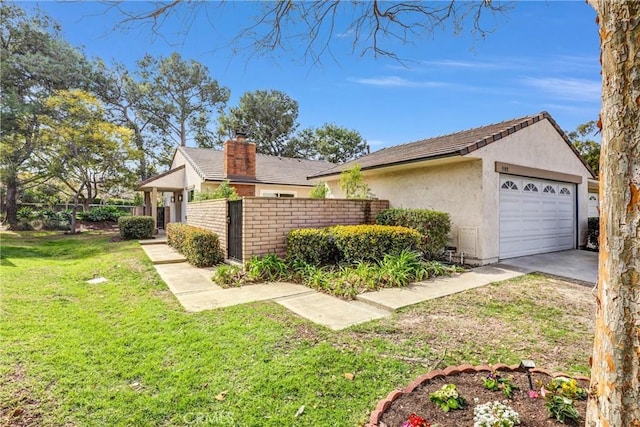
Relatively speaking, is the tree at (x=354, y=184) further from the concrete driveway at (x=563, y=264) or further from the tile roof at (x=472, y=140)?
the concrete driveway at (x=563, y=264)

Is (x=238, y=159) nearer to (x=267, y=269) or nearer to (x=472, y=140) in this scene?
(x=267, y=269)

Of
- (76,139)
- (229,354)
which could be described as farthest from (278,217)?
(76,139)

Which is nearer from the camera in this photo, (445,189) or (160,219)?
(445,189)

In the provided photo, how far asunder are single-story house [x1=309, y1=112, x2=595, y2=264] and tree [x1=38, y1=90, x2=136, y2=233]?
18.4 m

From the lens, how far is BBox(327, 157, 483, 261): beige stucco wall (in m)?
9.30

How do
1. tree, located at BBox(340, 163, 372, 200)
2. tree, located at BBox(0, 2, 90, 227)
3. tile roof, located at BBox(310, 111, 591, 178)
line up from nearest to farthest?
1. tile roof, located at BBox(310, 111, 591, 178)
2. tree, located at BBox(340, 163, 372, 200)
3. tree, located at BBox(0, 2, 90, 227)

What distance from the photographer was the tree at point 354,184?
11547mm

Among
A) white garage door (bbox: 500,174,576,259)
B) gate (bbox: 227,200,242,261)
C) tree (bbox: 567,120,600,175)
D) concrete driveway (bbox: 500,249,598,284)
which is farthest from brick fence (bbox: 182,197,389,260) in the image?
tree (bbox: 567,120,600,175)

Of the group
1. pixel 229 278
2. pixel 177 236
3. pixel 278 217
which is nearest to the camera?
pixel 229 278

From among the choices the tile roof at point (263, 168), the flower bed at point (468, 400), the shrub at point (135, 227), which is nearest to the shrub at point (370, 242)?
the flower bed at point (468, 400)

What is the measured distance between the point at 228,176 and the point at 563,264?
1432 cm

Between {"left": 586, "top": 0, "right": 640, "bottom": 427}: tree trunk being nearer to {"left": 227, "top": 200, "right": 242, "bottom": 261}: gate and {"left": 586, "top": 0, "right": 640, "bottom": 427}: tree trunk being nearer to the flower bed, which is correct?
the flower bed

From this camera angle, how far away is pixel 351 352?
11.7 ft

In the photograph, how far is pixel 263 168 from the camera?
20.0 m
